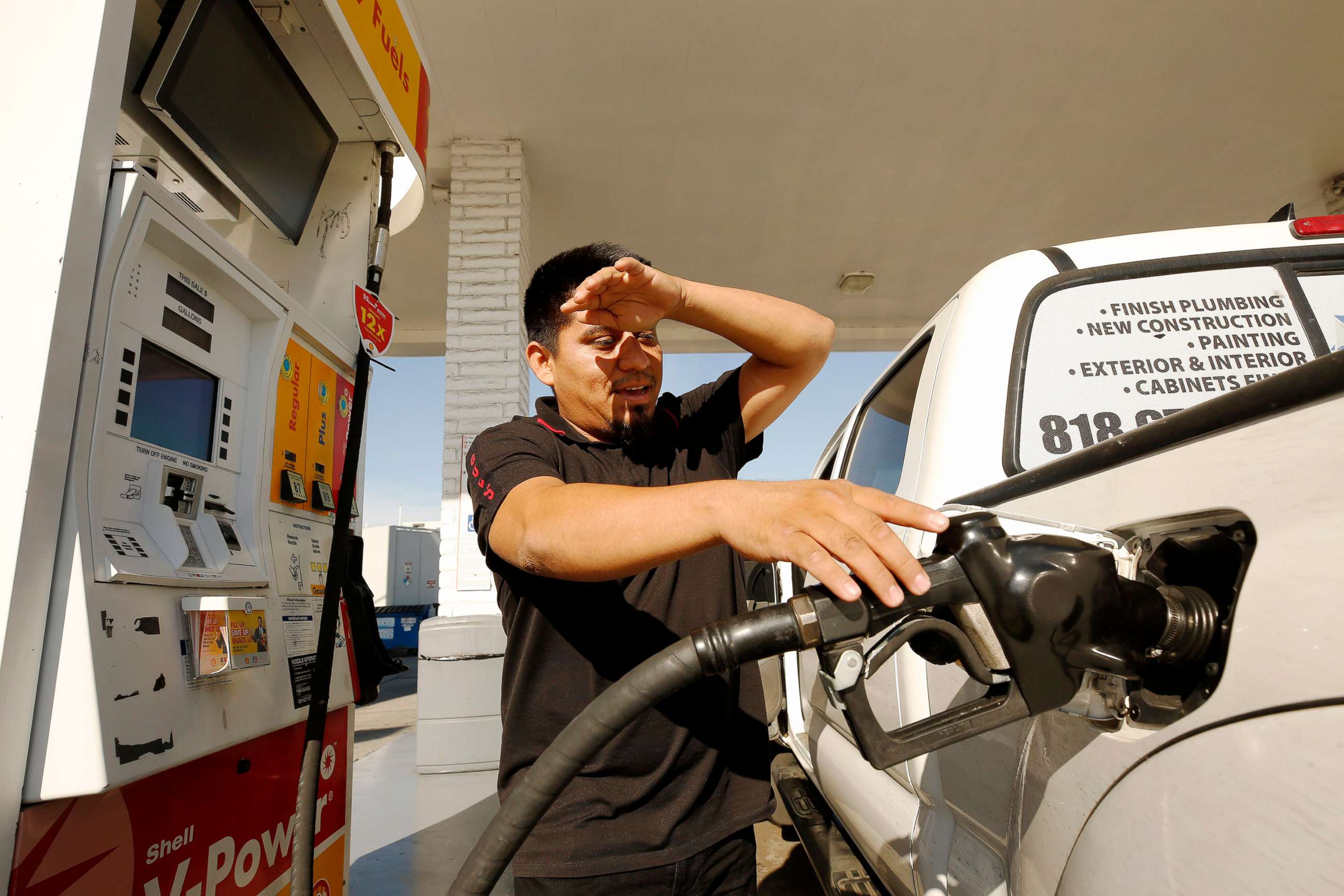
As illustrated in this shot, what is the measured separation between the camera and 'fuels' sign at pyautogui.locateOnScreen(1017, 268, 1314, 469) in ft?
4.67

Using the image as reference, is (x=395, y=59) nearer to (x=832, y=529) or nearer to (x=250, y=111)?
(x=250, y=111)

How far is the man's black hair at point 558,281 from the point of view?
1854mm

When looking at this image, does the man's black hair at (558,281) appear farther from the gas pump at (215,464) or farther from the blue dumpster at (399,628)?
the blue dumpster at (399,628)

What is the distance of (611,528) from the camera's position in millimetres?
995

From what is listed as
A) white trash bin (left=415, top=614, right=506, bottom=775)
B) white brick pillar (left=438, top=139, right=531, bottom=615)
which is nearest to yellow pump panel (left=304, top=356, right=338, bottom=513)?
white trash bin (left=415, top=614, right=506, bottom=775)

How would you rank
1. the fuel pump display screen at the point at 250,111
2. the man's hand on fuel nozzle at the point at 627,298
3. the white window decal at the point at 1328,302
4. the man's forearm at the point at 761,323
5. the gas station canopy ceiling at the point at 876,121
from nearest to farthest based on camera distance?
the man's hand on fuel nozzle at the point at 627,298
the white window decal at the point at 1328,302
the man's forearm at the point at 761,323
the fuel pump display screen at the point at 250,111
the gas station canopy ceiling at the point at 876,121

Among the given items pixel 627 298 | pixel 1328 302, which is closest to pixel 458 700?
pixel 627 298

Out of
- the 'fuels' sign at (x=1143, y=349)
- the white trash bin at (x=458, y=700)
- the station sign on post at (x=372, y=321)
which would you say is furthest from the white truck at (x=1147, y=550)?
the white trash bin at (x=458, y=700)

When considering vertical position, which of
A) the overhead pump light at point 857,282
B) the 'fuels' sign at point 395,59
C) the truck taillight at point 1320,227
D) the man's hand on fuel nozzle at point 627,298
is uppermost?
the overhead pump light at point 857,282

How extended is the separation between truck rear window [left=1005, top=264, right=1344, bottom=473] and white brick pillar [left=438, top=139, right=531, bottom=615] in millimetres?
4499

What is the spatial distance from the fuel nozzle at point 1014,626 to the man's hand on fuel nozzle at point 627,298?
0.73 metres

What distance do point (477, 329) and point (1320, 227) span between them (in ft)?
16.7

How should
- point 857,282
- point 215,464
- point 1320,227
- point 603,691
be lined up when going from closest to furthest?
point 603,691
point 1320,227
point 215,464
point 857,282

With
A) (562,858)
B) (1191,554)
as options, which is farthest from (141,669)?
(1191,554)
